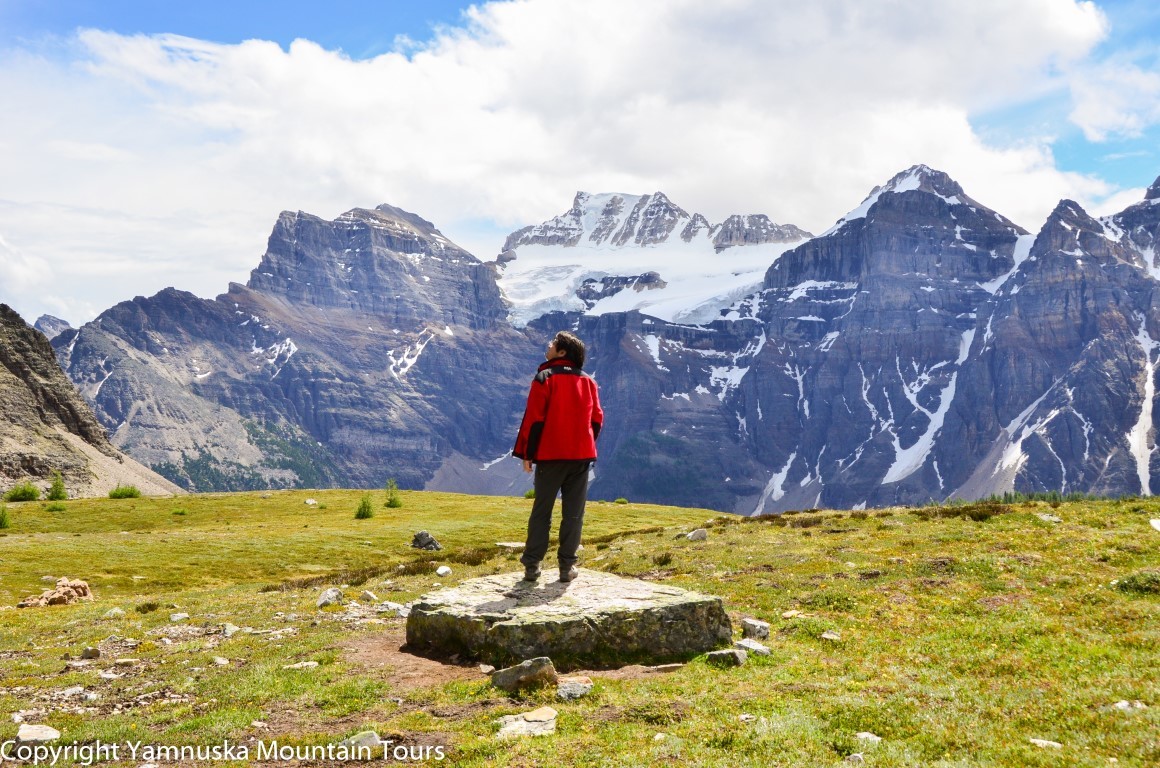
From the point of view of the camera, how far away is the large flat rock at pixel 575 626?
1642 cm

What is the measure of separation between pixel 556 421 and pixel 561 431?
261mm

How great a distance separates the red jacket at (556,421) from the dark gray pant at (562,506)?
0.36 metres

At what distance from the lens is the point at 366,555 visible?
49.7 m

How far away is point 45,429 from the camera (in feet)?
509

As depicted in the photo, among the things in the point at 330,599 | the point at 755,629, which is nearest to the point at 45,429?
the point at 330,599

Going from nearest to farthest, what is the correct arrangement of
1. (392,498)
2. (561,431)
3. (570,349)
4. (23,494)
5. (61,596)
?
1. (561,431)
2. (570,349)
3. (61,596)
4. (392,498)
5. (23,494)

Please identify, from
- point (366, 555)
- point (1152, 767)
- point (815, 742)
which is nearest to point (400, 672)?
point (815, 742)

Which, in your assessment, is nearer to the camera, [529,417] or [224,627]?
[529,417]

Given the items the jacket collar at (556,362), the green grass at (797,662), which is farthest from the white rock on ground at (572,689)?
the jacket collar at (556,362)

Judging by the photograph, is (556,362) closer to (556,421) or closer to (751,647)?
(556,421)

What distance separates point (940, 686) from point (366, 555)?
41.5 meters

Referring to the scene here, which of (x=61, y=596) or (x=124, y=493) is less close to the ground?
(x=61, y=596)

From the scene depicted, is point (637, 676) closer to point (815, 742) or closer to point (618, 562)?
point (815, 742)

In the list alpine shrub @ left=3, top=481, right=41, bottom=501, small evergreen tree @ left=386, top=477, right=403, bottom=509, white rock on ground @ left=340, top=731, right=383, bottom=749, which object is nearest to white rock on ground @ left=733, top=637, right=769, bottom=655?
white rock on ground @ left=340, top=731, right=383, bottom=749
